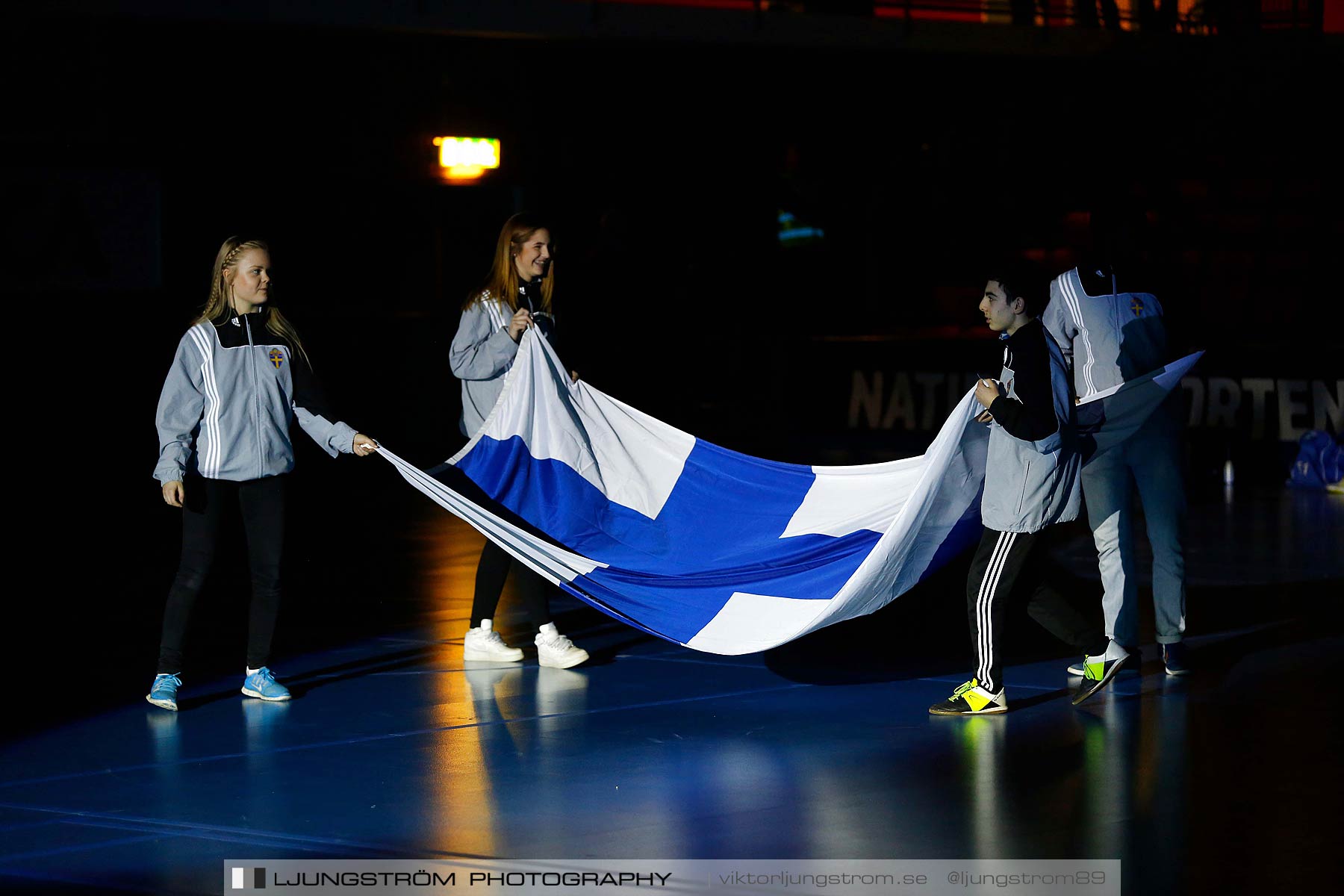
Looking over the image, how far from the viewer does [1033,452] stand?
6.48 metres

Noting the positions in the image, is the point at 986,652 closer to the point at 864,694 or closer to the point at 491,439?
the point at 864,694

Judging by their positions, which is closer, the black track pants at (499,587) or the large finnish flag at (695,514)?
the large finnish flag at (695,514)

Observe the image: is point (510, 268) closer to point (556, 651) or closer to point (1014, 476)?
point (556, 651)

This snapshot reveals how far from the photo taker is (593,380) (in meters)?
19.6

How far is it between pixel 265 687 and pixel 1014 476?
3.06m

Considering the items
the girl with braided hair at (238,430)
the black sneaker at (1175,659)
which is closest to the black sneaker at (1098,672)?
the black sneaker at (1175,659)

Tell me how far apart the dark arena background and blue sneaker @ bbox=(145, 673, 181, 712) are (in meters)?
0.08

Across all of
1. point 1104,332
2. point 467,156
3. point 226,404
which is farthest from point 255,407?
point 467,156

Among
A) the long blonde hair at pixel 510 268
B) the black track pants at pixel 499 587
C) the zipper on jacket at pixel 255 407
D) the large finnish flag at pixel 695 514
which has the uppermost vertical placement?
the long blonde hair at pixel 510 268

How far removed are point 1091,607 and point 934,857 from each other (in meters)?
4.64

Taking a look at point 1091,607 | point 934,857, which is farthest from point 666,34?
point 934,857

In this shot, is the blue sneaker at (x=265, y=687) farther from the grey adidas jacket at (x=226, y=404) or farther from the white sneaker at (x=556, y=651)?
the white sneaker at (x=556, y=651)

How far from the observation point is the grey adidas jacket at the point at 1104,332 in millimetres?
7145

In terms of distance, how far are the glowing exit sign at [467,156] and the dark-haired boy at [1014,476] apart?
1279 centimetres
